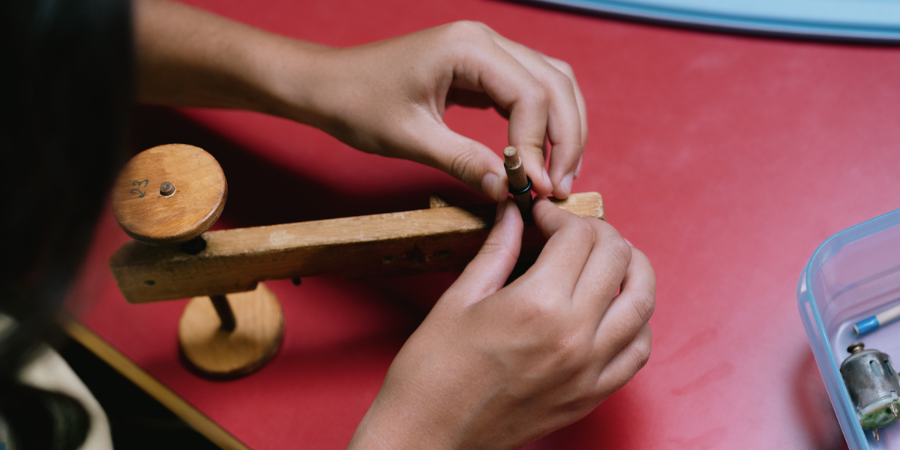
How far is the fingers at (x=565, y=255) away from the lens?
2.35 feet

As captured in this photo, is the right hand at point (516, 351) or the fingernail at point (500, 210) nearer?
the right hand at point (516, 351)

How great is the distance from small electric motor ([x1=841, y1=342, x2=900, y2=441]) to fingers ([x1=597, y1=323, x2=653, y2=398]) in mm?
338

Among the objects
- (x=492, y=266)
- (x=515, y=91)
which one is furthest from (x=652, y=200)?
(x=492, y=266)

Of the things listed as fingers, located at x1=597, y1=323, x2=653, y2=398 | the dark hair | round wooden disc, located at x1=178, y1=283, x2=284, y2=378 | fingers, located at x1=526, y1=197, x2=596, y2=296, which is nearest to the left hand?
fingers, located at x1=526, y1=197, x2=596, y2=296

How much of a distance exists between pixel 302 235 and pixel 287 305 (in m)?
0.31

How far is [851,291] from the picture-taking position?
0.99 m

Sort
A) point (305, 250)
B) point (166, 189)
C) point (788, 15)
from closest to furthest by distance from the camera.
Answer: point (166, 189)
point (305, 250)
point (788, 15)

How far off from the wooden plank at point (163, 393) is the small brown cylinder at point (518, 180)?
2.06ft

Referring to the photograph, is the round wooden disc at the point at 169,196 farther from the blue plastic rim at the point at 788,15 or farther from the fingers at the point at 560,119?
the blue plastic rim at the point at 788,15

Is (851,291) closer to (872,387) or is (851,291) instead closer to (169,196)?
(872,387)

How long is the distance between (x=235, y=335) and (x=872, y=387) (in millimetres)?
1063

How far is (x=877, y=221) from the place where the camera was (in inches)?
36.5

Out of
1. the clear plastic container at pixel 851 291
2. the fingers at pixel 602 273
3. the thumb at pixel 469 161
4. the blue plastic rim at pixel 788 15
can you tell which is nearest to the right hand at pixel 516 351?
the fingers at pixel 602 273

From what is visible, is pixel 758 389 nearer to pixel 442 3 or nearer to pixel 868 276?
pixel 868 276
